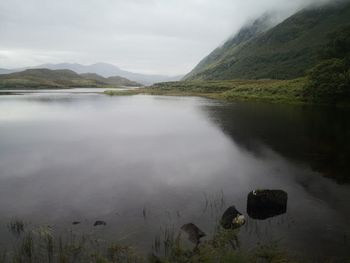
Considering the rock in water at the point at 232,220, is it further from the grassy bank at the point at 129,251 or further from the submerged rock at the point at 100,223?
the submerged rock at the point at 100,223

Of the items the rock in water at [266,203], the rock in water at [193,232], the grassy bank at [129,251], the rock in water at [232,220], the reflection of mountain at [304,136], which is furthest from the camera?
the reflection of mountain at [304,136]

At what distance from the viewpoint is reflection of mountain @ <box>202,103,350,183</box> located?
3073 cm

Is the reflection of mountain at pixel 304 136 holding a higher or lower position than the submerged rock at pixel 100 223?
higher

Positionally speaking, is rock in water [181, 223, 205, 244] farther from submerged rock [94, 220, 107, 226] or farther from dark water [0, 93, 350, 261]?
submerged rock [94, 220, 107, 226]

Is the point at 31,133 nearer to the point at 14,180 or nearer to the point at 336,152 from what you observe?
the point at 14,180

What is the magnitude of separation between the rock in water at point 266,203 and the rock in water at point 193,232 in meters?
4.18

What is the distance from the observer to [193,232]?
52.6 feet

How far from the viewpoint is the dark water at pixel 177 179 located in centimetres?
1700

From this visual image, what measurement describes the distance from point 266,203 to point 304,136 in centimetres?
2891

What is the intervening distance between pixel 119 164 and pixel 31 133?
25.3 m

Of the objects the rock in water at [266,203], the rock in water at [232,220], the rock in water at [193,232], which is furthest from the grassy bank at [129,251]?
the rock in water at [266,203]

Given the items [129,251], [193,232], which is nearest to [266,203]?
[193,232]

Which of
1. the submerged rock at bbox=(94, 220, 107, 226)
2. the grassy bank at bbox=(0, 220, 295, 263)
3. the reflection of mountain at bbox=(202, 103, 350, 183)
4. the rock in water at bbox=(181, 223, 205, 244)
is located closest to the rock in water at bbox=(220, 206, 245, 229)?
the grassy bank at bbox=(0, 220, 295, 263)

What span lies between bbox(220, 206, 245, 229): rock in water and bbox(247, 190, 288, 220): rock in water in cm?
162
